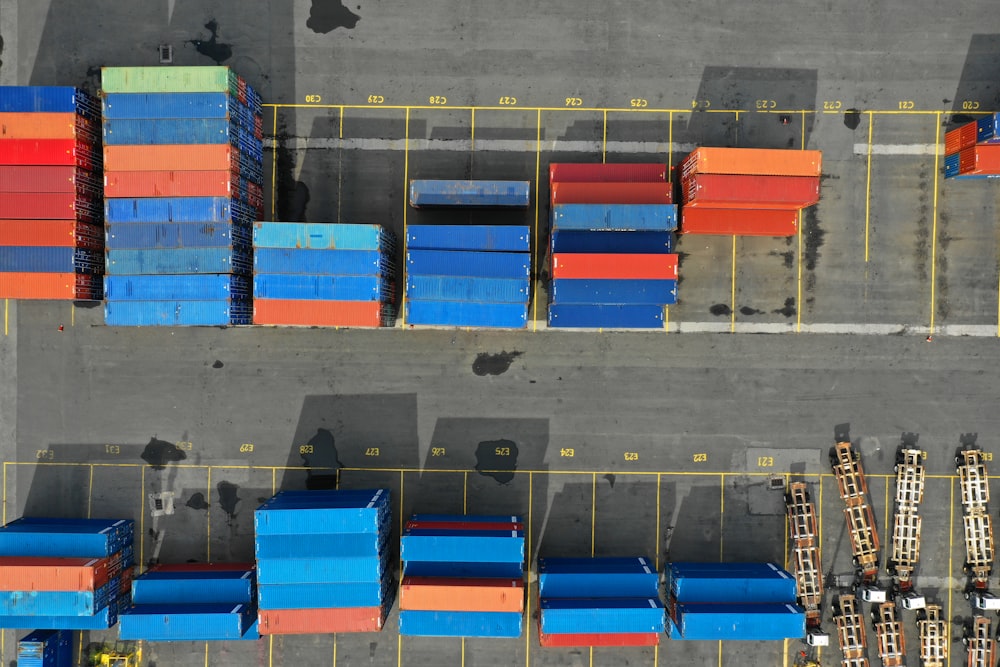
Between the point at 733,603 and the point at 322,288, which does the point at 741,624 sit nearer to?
the point at 733,603

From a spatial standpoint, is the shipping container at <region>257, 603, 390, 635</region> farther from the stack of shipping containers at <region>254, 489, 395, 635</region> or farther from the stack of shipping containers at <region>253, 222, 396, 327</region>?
the stack of shipping containers at <region>253, 222, 396, 327</region>

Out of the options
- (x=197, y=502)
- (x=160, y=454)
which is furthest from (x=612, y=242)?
(x=160, y=454)

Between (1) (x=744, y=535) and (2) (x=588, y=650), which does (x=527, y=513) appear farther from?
(1) (x=744, y=535)

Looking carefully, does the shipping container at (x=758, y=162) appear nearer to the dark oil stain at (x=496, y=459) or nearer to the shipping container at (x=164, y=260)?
the dark oil stain at (x=496, y=459)

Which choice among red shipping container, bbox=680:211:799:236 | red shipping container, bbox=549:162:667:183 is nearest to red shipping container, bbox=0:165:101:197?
red shipping container, bbox=549:162:667:183

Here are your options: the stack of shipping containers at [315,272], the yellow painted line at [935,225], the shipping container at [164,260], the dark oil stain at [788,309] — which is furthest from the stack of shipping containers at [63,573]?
the yellow painted line at [935,225]

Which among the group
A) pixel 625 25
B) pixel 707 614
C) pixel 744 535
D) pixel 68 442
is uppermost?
pixel 625 25

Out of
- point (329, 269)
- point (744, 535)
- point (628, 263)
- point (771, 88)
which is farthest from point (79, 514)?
point (771, 88)
